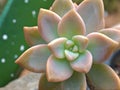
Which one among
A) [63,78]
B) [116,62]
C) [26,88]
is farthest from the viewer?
[116,62]

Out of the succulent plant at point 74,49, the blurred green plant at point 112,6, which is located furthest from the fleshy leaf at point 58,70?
the blurred green plant at point 112,6

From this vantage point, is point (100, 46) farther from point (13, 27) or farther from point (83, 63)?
point (13, 27)

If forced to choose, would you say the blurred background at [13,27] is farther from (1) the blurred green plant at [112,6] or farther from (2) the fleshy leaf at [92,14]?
(1) the blurred green plant at [112,6]

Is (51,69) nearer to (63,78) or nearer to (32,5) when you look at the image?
(63,78)

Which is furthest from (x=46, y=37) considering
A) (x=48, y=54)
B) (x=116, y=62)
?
(x=116, y=62)

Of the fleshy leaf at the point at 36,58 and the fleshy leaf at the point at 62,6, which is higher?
the fleshy leaf at the point at 62,6

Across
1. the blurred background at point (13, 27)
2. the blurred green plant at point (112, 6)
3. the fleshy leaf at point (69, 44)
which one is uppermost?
the fleshy leaf at point (69, 44)

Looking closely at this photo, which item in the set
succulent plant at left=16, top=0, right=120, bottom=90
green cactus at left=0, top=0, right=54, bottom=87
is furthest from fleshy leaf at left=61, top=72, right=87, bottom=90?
green cactus at left=0, top=0, right=54, bottom=87
